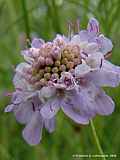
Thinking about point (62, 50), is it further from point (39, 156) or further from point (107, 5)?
point (39, 156)

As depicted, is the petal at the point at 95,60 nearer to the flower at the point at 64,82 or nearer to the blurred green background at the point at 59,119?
the flower at the point at 64,82

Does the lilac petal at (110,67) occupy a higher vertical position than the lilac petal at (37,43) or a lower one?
lower

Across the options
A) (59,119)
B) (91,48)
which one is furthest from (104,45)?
(59,119)

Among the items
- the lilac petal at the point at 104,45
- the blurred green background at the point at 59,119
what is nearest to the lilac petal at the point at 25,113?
the lilac petal at the point at 104,45

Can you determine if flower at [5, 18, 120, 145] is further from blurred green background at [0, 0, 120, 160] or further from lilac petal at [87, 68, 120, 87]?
blurred green background at [0, 0, 120, 160]

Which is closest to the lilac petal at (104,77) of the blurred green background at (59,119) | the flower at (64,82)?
the flower at (64,82)

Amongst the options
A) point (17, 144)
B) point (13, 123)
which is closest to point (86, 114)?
point (17, 144)

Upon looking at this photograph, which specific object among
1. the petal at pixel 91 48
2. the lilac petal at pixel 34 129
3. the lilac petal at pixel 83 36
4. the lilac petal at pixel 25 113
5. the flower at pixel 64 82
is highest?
the lilac petal at pixel 83 36

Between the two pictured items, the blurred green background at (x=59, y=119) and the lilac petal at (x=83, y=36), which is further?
the blurred green background at (x=59, y=119)

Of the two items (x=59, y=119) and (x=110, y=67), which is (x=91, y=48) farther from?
(x=59, y=119)
